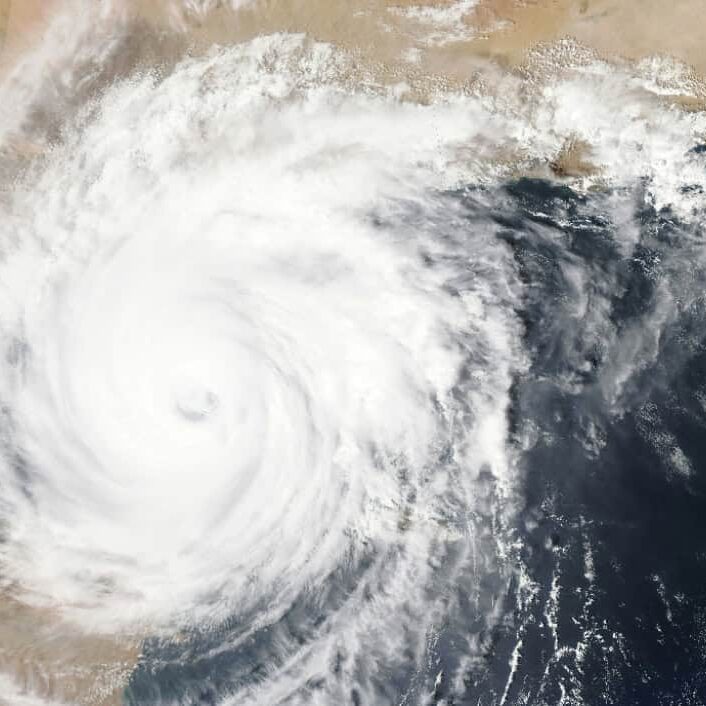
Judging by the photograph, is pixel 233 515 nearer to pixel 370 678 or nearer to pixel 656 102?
pixel 370 678

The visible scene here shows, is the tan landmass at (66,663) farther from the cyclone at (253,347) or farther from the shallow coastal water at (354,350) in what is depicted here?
the cyclone at (253,347)

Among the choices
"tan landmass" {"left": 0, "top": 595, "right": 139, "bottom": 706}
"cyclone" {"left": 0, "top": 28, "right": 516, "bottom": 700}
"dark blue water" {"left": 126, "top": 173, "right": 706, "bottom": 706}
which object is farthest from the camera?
"tan landmass" {"left": 0, "top": 595, "right": 139, "bottom": 706}

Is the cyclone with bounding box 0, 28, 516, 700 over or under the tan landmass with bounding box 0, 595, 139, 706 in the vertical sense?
over

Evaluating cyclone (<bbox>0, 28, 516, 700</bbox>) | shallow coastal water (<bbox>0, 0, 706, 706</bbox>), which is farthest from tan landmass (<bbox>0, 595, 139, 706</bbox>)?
cyclone (<bbox>0, 28, 516, 700</bbox>)

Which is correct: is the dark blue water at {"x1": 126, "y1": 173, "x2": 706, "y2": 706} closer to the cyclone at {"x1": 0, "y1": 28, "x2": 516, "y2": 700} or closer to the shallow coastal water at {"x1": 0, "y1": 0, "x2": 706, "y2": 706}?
the shallow coastal water at {"x1": 0, "y1": 0, "x2": 706, "y2": 706}

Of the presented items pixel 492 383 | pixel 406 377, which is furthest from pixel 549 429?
pixel 406 377
